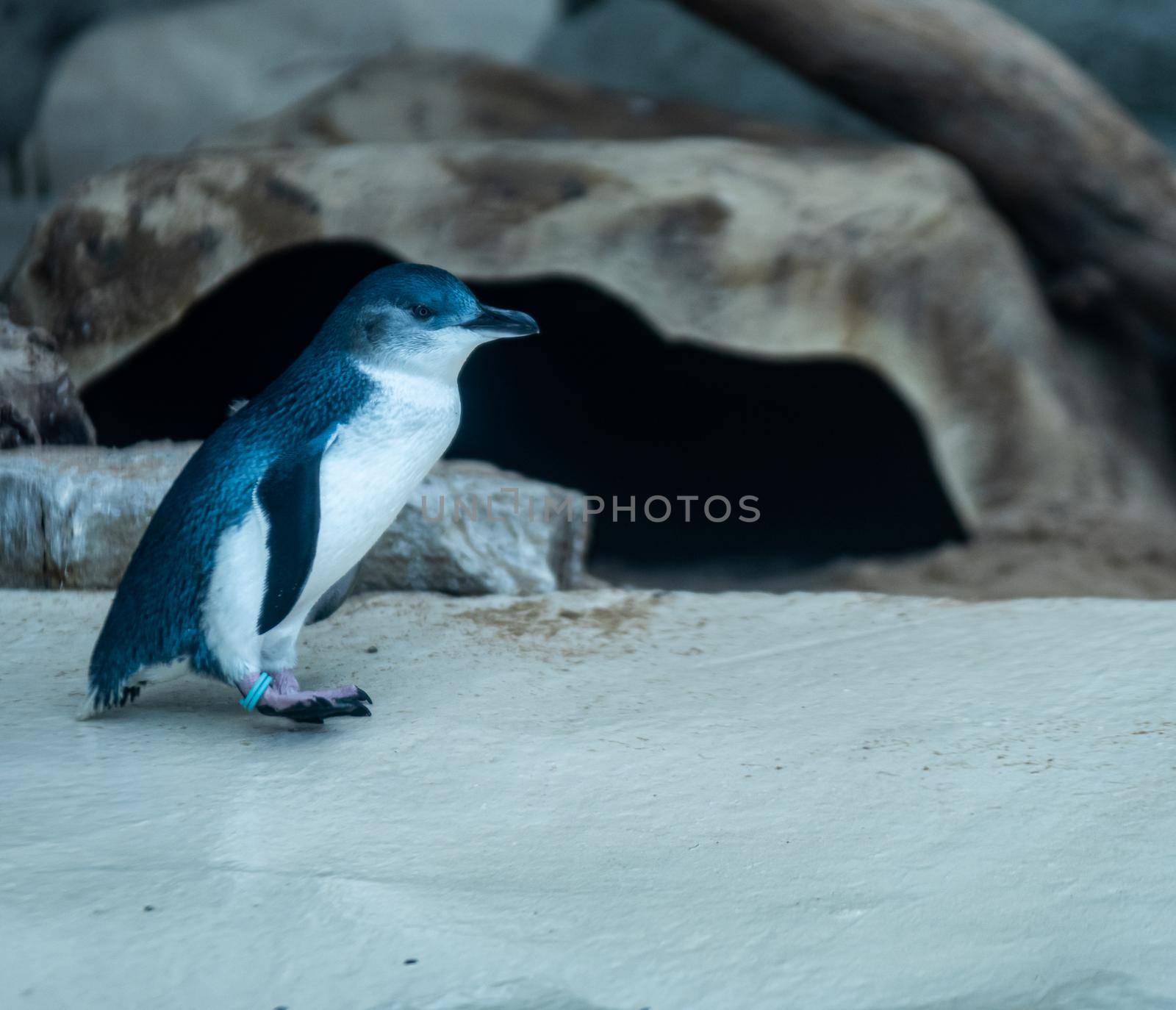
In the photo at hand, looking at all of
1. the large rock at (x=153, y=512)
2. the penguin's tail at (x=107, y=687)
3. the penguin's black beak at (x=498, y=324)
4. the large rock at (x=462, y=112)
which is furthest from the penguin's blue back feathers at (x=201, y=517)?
the large rock at (x=462, y=112)

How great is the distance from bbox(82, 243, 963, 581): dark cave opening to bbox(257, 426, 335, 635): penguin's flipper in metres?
2.35

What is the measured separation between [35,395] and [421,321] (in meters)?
1.21

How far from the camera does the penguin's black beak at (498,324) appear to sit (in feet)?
4.80

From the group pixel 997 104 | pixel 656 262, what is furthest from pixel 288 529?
pixel 997 104

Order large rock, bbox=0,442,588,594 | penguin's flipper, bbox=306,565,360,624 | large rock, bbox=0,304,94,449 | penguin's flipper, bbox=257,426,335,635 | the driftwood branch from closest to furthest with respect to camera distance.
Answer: penguin's flipper, bbox=257,426,335,635 → penguin's flipper, bbox=306,565,360,624 → large rock, bbox=0,442,588,594 → large rock, bbox=0,304,94,449 → the driftwood branch

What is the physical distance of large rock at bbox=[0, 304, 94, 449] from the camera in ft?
7.54

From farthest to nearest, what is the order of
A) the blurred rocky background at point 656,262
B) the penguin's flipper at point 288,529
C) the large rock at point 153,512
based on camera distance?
the blurred rocky background at point 656,262, the large rock at point 153,512, the penguin's flipper at point 288,529

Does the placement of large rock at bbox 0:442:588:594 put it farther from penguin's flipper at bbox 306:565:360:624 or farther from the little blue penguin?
the little blue penguin

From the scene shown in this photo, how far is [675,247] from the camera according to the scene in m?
3.10

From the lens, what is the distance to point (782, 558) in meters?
4.17

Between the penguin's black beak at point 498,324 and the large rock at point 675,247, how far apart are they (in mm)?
1633

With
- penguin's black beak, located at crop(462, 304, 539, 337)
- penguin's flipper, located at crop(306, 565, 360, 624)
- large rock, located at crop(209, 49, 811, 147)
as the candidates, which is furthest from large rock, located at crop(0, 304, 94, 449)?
large rock, located at crop(209, 49, 811, 147)

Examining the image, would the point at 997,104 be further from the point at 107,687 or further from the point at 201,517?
the point at 107,687

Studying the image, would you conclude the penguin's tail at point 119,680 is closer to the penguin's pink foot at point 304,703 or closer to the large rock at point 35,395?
the penguin's pink foot at point 304,703
